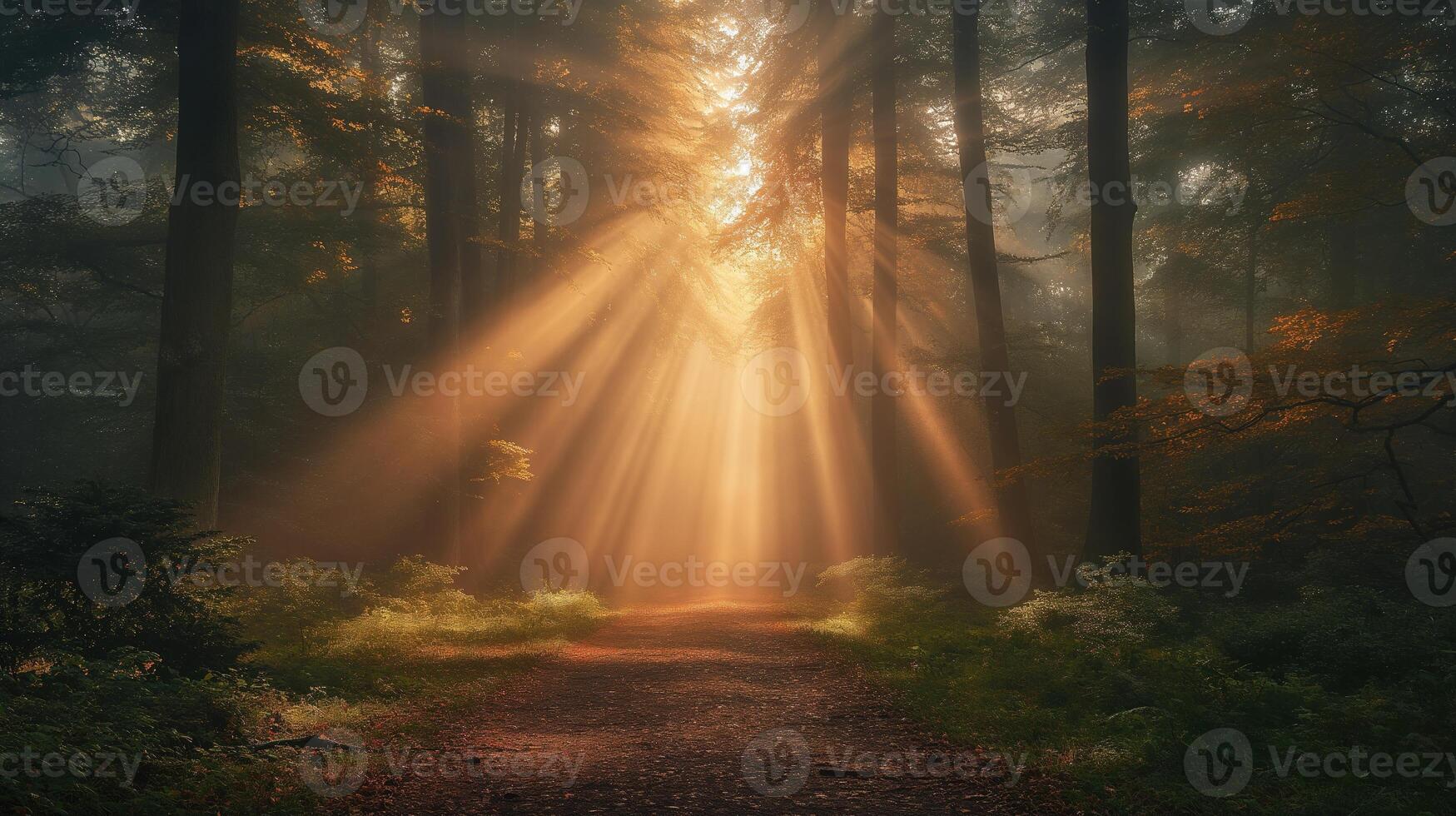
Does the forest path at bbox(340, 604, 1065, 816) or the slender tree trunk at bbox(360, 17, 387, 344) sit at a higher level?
the slender tree trunk at bbox(360, 17, 387, 344)

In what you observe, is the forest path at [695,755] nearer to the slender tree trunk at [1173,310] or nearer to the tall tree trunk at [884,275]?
the tall tree trunk at [884,275]

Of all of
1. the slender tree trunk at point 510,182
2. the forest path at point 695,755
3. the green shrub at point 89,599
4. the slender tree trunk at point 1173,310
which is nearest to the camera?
the forest path at point 695,755

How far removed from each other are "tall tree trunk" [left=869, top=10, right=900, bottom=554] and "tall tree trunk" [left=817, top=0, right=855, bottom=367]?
0.80 m

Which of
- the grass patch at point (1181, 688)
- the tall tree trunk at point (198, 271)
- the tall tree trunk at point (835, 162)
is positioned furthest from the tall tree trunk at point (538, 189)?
the grass patch at point (1181, 688)

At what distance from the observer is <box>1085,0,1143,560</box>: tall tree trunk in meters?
12.2

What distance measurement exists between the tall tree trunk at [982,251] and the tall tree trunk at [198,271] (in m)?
11.9

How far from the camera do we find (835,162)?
1970 cm

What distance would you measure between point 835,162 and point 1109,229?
8.47 m

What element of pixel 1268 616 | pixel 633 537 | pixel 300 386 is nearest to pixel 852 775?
pixel 1268 616

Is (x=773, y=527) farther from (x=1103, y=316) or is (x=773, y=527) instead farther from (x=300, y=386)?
(x=1103, y=316)

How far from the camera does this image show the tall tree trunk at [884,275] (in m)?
18.4

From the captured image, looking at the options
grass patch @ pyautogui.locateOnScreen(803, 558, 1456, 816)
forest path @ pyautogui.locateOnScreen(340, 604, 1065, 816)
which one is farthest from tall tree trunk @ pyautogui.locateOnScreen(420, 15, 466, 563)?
grass patch @ pyautogui.locateOnScreen(803, 558, 1456, 816)

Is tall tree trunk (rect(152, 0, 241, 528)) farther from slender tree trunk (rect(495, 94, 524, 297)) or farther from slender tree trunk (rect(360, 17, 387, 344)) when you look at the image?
slender tree trunk (rect(495, 94, 524, 297))

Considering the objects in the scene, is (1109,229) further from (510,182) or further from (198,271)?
(510,182)
